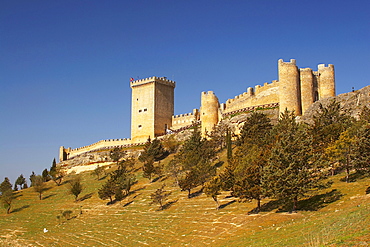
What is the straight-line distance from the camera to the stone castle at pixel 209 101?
54.6 metres

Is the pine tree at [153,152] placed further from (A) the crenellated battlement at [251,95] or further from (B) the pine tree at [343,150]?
(B) the pine tree at [343,150]

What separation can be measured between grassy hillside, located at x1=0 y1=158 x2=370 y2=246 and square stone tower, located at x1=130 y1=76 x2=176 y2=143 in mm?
25417

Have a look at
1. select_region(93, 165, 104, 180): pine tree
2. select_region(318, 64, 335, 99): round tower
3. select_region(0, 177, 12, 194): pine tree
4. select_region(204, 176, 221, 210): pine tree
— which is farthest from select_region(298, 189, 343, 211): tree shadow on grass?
select_region(0, 177, 12, 194): pine tree

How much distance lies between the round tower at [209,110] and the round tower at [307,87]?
1638cm

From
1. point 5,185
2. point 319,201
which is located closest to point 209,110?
point 5,185

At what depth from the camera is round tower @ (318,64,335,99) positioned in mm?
55125

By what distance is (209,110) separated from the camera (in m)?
67.7

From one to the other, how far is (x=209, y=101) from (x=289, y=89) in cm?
1611

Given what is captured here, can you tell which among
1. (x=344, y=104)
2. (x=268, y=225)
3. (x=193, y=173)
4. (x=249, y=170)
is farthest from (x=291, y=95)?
(x=268, y=225)

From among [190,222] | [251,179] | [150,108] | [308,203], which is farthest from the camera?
[150,108]

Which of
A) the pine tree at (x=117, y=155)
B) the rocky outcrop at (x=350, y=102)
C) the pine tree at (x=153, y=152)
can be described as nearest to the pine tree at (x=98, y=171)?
the pine tree at (x=117, y=155)

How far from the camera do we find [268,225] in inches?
1009

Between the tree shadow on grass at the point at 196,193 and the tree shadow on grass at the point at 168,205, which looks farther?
the tree shadow on grass at the point at 196,193

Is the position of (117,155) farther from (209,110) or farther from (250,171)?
(250,171)
